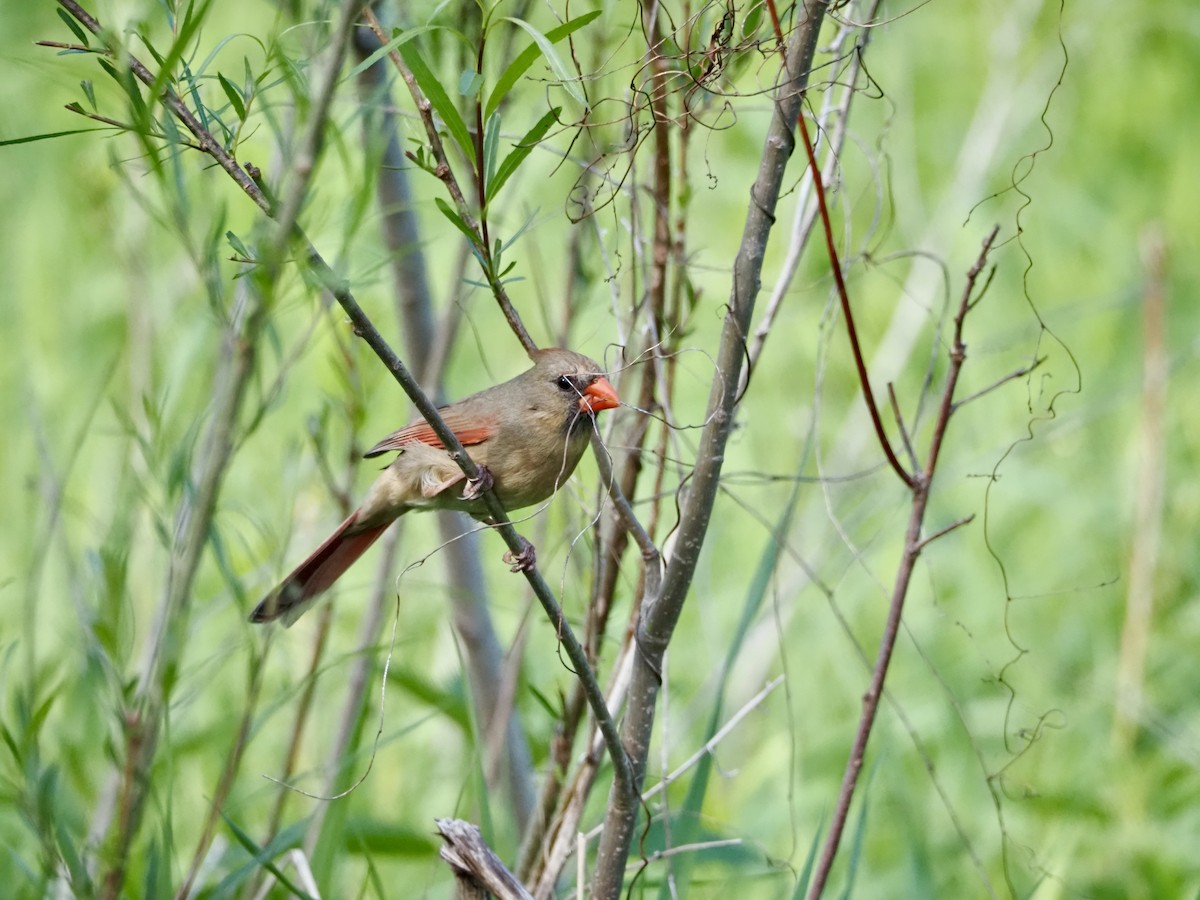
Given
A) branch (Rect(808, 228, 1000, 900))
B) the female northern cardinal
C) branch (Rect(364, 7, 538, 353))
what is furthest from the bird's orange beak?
branch (Rect(364, 7, 538, 353))

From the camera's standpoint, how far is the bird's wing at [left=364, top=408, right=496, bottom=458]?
2482 millimetres

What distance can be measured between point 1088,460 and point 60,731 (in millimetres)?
3183

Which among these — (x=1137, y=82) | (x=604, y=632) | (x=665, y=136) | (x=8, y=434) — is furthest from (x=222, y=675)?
(x=1137, y=82)

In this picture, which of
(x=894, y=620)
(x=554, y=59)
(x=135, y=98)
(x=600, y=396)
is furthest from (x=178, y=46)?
(x=894, y=620)

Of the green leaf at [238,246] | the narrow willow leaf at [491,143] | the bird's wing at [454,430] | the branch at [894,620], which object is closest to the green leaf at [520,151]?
the narrow willow leaf at [491,143]

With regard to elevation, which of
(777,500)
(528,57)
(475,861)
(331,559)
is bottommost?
(475,861)

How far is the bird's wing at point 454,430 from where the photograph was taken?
8.14 feet

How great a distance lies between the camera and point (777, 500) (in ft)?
14.9

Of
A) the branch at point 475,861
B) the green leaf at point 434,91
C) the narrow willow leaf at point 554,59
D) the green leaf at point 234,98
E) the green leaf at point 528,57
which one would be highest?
the green leaf at point 528,57

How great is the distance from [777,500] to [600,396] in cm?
239

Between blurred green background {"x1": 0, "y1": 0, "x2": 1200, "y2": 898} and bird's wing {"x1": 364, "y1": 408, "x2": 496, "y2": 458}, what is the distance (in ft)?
0.39

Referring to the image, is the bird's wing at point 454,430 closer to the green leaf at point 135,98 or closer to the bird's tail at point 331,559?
the bird's tail at point 331,559

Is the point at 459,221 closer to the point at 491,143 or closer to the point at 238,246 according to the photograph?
the point at 491,143

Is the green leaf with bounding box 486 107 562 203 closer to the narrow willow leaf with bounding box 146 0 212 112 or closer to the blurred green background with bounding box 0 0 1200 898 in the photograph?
the blurred green background with bounding box 0 0 1200 898
